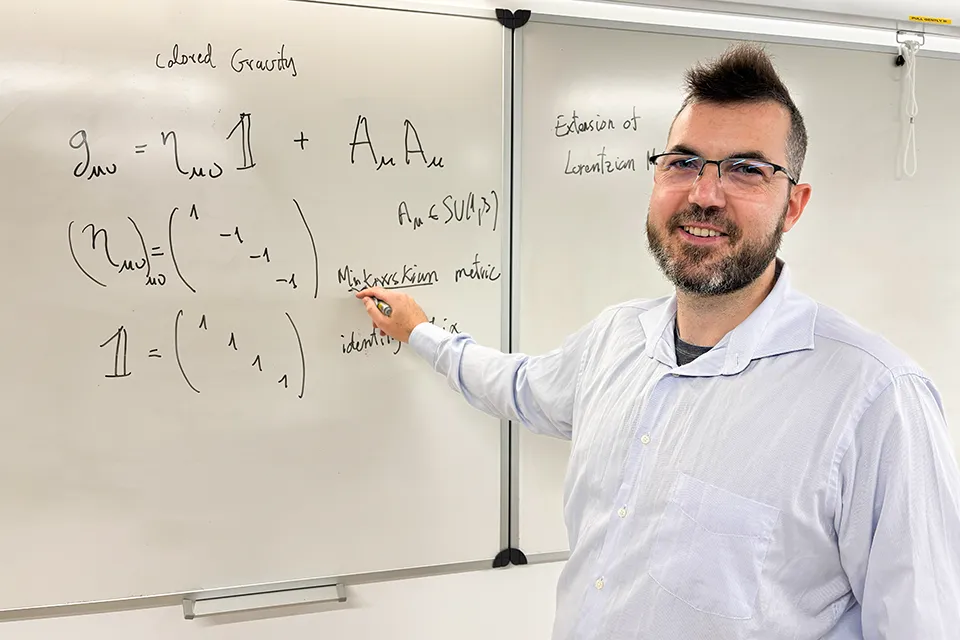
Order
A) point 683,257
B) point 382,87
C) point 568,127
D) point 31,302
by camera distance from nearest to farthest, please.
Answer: point 683,257 < point 31,302 < point 382,87 < point 568,127

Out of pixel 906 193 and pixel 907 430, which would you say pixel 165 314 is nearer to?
pixel 907 430

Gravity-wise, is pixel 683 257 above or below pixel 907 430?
above

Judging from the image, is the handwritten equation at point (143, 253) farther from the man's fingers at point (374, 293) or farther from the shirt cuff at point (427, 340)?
the shirt cuff at point (427, 340)

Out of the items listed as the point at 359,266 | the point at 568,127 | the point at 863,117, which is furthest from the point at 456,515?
the point at 863,117

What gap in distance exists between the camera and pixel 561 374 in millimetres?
1324

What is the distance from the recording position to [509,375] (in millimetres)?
1359

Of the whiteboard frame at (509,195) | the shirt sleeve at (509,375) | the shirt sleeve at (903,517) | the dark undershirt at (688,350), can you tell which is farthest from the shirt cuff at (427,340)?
the shirt sleeve at (903,517)

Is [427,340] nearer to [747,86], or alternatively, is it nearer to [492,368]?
[492,368]

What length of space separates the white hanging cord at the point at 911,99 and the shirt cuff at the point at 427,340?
129cm

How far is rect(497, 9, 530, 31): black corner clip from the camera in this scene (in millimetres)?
1412

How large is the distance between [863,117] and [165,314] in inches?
66.2

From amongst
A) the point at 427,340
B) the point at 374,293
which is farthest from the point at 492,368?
the point at 374,293

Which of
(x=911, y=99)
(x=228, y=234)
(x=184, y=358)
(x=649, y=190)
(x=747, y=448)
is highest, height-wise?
(x=911, y=99)

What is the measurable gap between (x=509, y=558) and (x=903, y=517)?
2.88ft
